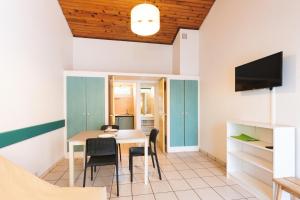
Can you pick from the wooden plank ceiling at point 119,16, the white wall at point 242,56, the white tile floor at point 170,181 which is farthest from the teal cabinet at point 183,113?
the wooden plank ceiling at point 119,16

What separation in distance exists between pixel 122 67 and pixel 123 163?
2.66 meters

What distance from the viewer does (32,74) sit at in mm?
2623

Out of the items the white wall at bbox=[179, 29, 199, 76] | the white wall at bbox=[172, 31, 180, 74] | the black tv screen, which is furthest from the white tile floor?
the white wall at bbox=[172, 31, 180, 74]

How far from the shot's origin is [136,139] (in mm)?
2650

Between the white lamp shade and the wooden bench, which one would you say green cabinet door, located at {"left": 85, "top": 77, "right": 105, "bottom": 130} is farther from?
the wooden bench

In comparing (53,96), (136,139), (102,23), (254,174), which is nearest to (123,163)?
(136,139)

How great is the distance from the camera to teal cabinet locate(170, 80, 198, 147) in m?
4.45

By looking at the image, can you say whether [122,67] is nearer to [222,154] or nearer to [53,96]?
[53,96]

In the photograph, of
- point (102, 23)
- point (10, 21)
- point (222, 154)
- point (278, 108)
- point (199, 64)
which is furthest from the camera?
point (199, 64)

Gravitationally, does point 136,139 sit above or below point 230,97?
below

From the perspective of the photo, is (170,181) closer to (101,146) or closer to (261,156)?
(101,146)

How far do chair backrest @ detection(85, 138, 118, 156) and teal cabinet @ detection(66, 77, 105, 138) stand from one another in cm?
177

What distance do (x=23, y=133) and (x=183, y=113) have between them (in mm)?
3373

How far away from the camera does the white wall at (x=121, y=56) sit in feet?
15.6
